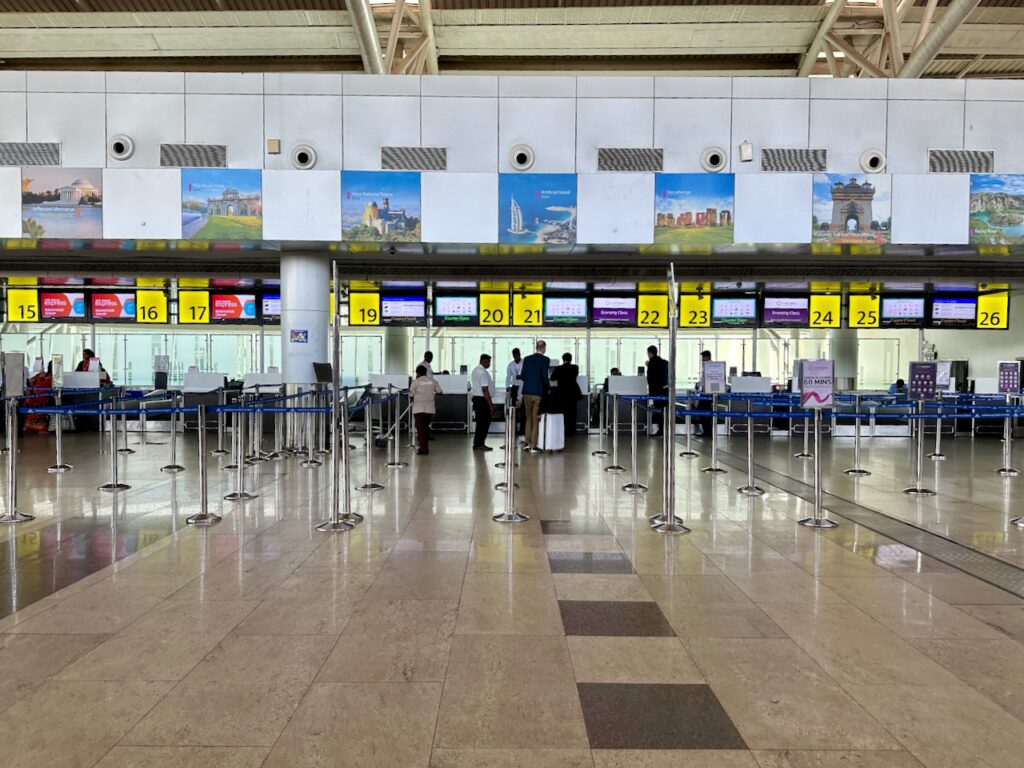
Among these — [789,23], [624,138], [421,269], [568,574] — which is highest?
[789,23]

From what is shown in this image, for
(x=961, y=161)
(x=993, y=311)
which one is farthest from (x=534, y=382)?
(x=993, y=311)

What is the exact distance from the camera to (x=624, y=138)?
38.2 ft

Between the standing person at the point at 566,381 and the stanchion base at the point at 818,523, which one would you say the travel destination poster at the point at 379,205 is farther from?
the stanchion base at the point at 818,523

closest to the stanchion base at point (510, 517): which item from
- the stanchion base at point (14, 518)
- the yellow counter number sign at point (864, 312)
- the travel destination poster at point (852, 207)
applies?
the stanchion base at point (14, 518)

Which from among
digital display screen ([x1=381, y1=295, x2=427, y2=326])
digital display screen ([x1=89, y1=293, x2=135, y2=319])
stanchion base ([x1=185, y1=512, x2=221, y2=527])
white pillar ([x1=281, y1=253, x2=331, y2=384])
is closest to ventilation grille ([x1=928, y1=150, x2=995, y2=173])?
digital display screen ([x1=381, y1=295, x2=427, y2=326])

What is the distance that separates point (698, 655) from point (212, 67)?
22.3m

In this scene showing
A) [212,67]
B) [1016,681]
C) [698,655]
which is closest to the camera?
[1016,681]

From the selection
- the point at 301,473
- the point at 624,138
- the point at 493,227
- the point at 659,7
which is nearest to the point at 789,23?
the point at 659,7

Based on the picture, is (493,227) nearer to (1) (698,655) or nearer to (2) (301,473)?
(2) (301,473)

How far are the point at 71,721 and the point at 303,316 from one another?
33.4 ft

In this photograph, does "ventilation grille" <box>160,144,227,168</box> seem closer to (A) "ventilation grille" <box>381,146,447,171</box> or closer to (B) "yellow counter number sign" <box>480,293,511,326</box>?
(A) "ventilation grille" <box>381,146,447,171</box>

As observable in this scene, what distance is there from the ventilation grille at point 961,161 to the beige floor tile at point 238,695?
12534 mm

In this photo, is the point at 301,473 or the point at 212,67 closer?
the point at 301,473

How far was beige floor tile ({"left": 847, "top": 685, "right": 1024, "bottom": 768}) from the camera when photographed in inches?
102
